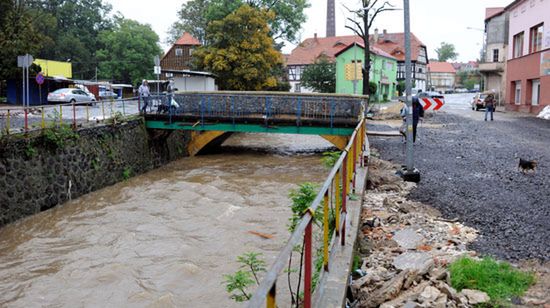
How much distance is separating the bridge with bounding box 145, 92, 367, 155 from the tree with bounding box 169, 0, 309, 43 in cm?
2276

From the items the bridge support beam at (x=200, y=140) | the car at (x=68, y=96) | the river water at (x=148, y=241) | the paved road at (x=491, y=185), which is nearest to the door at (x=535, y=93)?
the paved road at (x=491, y=185)

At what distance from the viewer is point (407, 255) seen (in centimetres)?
671

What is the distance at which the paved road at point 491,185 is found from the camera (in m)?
7.32

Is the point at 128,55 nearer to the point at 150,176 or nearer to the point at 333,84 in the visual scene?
the point at 333,84

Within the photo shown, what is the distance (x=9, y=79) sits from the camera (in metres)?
38.9

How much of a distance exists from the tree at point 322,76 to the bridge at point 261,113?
3541cm

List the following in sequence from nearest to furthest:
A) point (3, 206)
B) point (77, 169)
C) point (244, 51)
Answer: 1. point (3, 206)
2. point (77, 169)
3. point (244, 51)

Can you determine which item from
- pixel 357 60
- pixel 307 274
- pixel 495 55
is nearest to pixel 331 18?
pixel 495 55

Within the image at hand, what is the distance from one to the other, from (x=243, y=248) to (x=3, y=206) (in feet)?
24.7

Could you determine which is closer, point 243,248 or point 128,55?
point 243,248

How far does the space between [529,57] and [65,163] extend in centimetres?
3300

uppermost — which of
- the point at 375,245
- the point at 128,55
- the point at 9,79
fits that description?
the point at 128,55

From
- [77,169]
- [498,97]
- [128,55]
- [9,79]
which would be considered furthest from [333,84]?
[77,169]

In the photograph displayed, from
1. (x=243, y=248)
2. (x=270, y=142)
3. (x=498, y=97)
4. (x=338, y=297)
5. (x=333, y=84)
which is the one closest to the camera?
(x=338, y=297)
